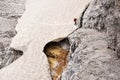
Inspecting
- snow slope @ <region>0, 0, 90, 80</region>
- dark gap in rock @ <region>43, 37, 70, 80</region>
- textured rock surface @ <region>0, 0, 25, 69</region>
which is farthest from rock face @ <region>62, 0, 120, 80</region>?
textured rock surface @ <region>0, 0, 25, 69</region>

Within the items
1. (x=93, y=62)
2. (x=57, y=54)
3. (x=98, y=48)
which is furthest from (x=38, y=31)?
(x=93, y=62)

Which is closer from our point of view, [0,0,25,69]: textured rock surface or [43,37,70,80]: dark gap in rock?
[43,37,70,80]: dark gap in rock

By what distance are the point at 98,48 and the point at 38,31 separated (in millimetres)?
2166

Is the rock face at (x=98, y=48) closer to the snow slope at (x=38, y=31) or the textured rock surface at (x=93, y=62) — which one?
the textured rock surface at (x=93, y=62)

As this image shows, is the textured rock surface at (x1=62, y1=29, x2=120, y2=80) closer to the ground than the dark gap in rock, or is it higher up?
higher up

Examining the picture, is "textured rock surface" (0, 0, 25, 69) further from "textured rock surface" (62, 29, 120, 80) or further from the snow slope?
"textured rock surface" (62, 29, 120, 80)

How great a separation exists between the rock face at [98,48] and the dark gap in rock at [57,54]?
1.78ft

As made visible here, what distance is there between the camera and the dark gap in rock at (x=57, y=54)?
4.12 metres

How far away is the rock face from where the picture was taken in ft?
9.46

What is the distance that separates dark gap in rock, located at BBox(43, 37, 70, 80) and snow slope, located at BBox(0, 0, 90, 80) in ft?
0.32

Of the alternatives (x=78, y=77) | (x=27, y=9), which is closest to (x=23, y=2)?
(x=27, y=9)

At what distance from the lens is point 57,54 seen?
176 inches

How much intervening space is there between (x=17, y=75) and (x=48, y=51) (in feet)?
2.53

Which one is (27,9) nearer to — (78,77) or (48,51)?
(48,51)
